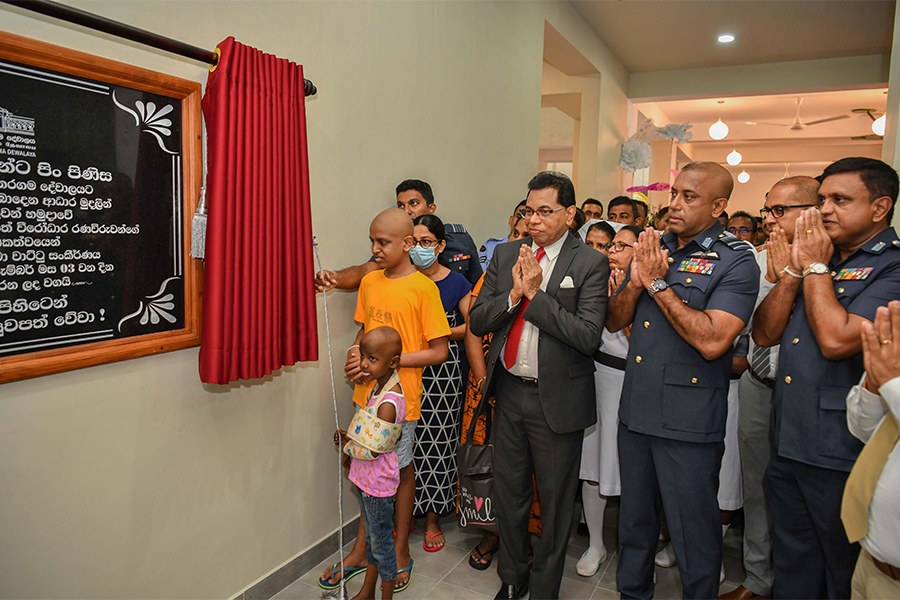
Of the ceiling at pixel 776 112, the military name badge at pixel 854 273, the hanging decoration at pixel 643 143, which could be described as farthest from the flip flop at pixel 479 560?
Result: the ceiling at pixel 776 112

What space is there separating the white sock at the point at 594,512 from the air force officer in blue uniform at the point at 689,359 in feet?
2.16

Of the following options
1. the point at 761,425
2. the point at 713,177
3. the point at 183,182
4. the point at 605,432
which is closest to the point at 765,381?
the point at 761,425

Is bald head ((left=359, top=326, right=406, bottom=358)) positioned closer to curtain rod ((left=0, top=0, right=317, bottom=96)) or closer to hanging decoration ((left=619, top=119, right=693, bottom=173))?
curtain rod ((left=0, top=0, right=317, bottom=96))

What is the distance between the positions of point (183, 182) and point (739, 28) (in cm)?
618

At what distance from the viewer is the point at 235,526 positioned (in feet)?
7.57

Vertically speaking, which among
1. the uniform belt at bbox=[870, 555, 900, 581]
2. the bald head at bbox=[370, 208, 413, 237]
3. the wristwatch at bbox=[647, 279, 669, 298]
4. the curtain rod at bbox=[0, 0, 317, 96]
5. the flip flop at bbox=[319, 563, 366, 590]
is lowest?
the flip flop at bbox=[319, 563, 366, 590]

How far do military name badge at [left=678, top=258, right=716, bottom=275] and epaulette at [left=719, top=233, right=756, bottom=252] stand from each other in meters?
0.09

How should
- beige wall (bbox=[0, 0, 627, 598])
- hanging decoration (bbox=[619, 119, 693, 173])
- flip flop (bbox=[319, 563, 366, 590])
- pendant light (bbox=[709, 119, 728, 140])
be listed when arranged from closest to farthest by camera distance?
beige wall (bbox=[0, 0, 627, 598]), flip flop (bbox=[319, 563, 366, 590]), hanging decoration (bbox=[619, 119, 693, 173]), pendant light (bbox=[709, 119, 728, 140])

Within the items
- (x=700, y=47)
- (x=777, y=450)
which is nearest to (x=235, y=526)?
(x=777, y=450)

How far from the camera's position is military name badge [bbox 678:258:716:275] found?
2.06m

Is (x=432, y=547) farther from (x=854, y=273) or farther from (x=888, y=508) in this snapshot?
(x=854, y=273)

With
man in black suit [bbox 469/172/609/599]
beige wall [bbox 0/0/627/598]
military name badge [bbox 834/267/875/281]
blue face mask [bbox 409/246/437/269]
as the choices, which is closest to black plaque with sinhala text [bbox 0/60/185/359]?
beige wall [bbox 0/0/627/598]

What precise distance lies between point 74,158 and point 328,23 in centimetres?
136

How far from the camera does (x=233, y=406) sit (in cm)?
226
